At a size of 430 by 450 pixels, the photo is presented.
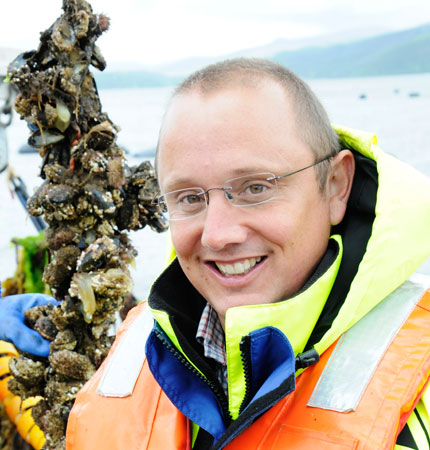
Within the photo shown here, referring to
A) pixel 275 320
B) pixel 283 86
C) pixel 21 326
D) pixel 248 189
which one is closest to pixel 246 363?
pixel 275 320

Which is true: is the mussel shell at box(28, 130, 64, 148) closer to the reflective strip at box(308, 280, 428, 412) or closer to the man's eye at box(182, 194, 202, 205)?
the man's eye at box(182, 194, 202, 205)

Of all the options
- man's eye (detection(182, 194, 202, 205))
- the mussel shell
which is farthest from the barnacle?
man's eye (detection(182, 194, 202, 205))

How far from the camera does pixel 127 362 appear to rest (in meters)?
1.54

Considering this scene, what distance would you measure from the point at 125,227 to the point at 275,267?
99 cm

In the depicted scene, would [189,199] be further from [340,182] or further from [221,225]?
[340,182]

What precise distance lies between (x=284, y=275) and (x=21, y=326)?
1499 millimetres

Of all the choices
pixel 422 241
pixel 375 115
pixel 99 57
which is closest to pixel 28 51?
pixel 99 57

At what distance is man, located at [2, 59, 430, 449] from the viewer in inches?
41.1

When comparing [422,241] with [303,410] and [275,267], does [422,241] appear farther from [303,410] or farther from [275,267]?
[303,410]

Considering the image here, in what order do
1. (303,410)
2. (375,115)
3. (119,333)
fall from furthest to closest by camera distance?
(375,115) → (119,333) → (303,410)

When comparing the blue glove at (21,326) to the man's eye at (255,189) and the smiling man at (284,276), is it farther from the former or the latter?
the man's eye at (255,189)

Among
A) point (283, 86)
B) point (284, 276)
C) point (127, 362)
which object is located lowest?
point (127, 362)

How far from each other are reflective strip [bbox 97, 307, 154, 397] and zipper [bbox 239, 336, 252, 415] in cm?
43

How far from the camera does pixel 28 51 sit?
2.01 m
